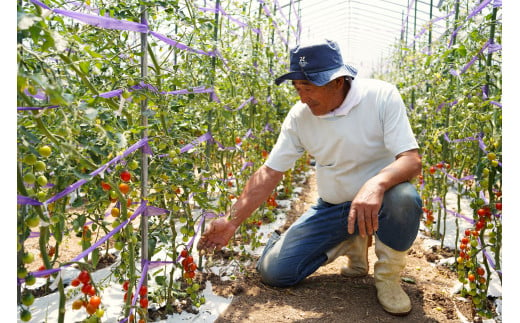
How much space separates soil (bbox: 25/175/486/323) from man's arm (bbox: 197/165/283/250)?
10.9 inches

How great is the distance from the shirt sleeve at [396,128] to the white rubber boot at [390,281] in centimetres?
43

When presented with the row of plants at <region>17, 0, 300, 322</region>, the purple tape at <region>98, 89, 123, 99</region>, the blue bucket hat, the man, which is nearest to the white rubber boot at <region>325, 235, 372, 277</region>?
the man

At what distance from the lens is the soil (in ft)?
5.55

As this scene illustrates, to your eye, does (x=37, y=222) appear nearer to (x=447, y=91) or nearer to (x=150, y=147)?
(x=150, y=147)

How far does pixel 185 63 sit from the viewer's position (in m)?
1.62

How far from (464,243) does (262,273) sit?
91 centimetres

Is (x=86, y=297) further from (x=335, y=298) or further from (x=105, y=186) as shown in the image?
(x=335, y=298)

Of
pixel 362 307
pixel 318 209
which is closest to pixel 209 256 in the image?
pixel 318 209

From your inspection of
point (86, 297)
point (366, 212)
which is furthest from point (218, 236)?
point (86, 297)

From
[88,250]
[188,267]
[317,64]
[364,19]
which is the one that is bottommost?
[188,267]

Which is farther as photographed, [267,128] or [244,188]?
[267,128]

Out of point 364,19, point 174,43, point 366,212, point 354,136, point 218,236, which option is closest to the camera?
point 366,212

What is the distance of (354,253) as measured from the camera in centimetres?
203

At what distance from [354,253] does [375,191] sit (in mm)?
630
